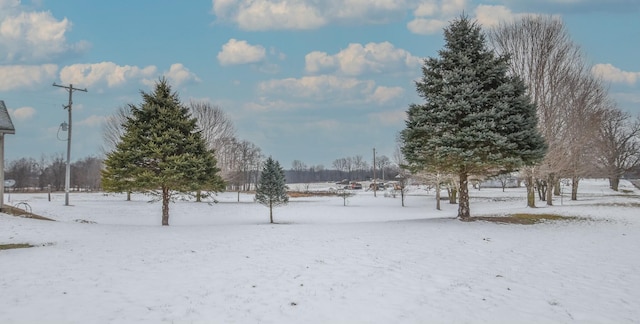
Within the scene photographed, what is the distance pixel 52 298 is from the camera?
691 cm

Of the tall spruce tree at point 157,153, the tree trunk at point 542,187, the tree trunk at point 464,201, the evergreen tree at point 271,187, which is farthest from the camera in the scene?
the tree trunk at point 542,187

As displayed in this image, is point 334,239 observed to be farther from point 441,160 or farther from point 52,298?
point 52,298

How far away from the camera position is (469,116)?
17047 mm

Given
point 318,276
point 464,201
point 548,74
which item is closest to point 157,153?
point 318,276

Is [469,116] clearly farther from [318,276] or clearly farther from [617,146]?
[617,146]

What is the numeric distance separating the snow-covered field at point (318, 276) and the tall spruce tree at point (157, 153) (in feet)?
10.8

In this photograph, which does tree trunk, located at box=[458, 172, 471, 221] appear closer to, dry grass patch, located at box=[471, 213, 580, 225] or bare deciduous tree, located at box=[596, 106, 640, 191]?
dry grass patch, located at box=[471, 213, 580, 225]

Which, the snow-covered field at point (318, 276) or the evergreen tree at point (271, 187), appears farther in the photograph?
the evergreen tree at point (271, 187)

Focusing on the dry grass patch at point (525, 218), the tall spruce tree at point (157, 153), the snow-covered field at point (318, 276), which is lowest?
the snow-covered field at point (318, 276)

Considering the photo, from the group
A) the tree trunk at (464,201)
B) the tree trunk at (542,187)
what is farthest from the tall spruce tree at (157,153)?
the tree trunk at (542,187)

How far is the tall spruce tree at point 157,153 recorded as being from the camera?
18234mm

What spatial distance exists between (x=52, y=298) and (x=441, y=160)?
14.7 meters

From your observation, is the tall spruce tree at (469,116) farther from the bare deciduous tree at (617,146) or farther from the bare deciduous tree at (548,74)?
the bare deciduous tree at (617,146)

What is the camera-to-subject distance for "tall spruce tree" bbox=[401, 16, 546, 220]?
17094 millimetres
